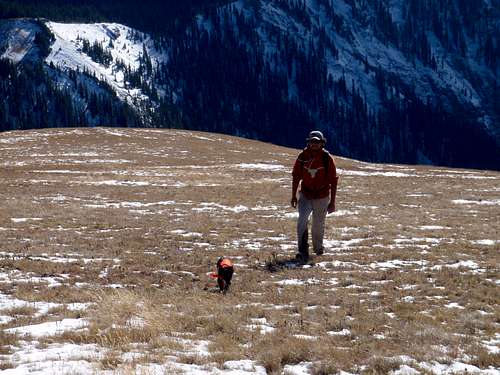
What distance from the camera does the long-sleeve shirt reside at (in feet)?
50.5

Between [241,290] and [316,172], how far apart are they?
4747 mm

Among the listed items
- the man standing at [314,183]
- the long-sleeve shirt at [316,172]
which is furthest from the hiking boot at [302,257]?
the long-sleeve shirt at [316,172]

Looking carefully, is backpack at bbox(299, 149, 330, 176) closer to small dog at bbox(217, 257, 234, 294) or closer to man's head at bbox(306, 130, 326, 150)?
man's head at bbox(306, 130, 326, 150)

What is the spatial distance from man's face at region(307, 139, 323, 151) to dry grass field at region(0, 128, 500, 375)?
10.4 feet

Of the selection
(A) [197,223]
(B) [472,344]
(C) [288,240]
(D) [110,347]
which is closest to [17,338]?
(D) [110,347]

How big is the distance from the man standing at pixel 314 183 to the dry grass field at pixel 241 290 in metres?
0.98

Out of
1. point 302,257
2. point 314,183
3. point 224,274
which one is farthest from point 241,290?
point 314,183

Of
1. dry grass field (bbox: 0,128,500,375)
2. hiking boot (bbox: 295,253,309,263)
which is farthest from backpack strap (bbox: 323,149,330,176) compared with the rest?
dry grass field (bbox: 0,128,500,375)

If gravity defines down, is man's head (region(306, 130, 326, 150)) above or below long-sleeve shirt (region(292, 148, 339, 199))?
above

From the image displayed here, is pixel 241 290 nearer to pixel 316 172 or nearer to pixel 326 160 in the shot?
pixel 316 172

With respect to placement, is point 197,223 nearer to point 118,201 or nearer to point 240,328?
point 118,201

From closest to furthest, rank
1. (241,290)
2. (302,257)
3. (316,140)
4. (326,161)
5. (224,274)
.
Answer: (224,274) → (241,290) → (316,140) → (326,161) → (302,257)

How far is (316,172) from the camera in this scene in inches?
609

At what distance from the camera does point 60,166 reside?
179 ft
